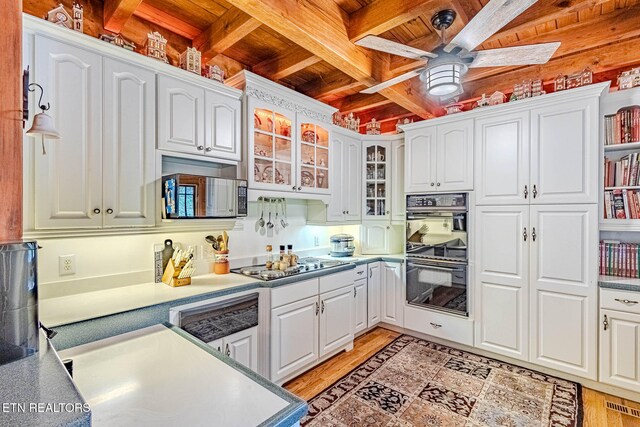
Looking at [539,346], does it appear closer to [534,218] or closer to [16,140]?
[534,218]

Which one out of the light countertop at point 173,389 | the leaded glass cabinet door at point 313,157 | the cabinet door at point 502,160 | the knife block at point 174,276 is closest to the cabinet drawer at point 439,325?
the cabinet door at point 502,160

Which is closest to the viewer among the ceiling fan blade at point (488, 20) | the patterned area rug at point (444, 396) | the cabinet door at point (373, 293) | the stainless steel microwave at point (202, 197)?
the ceiling fan blade at point (488, 20)

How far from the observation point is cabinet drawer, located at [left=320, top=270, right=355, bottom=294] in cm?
271

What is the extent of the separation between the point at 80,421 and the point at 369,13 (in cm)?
239

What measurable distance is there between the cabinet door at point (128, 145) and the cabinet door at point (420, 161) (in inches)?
97.5

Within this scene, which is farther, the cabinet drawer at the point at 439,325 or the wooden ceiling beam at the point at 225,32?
the cabinet drawer at the point at 439,325

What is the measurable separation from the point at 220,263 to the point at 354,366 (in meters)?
1.51

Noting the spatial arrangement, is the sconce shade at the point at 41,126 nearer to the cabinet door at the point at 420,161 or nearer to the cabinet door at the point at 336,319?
the cabinet door at the point at 336,319

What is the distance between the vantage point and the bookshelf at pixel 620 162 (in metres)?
2.39

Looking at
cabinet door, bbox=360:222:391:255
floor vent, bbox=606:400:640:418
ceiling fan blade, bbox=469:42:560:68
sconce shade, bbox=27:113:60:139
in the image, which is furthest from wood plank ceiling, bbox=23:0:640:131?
floor vent, bbox=606:400:640:418

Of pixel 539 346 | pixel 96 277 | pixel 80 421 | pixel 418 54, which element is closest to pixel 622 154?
pixel 539 346

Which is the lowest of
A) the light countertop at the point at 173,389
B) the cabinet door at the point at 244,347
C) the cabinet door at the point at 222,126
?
the cabinet door at the point at 244,347

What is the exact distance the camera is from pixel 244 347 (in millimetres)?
2160

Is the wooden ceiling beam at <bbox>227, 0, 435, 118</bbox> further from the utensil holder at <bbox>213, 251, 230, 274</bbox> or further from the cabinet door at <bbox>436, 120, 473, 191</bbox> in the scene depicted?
the utensil holder at <bbox>213, 251, 230, 274</bbox>
